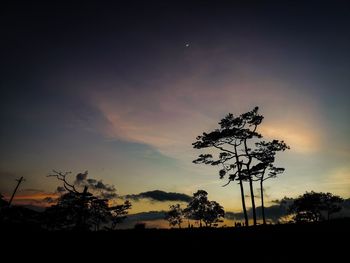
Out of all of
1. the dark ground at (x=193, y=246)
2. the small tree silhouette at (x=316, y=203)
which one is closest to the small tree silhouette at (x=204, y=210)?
the small tree silhouette at (x=316, y=203)

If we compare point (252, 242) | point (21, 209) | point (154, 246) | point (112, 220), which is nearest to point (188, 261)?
point (154, 246)

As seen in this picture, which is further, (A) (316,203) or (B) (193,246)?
(A) (316,203)

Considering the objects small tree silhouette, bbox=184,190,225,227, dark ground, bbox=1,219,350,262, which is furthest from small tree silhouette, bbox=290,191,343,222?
dark ground, bbox=1,219,350,262

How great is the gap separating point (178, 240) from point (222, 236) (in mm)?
2385

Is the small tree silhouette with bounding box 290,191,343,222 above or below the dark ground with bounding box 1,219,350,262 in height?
above

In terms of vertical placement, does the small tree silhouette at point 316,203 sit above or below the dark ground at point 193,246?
above

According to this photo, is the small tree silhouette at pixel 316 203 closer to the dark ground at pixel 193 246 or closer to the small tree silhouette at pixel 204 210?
the small tree silhouette at pixel 204 210

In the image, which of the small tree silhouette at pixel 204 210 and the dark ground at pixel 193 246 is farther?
the small tree silhouette at pixel 204 210

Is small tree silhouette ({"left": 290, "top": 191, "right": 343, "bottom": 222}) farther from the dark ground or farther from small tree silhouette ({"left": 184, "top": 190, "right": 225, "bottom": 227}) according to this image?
the dark ground

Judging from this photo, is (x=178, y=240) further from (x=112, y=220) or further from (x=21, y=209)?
(x=112, y=220)

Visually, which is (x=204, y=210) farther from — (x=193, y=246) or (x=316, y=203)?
(x=193, y=246)

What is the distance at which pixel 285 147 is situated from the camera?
33906 millimetres

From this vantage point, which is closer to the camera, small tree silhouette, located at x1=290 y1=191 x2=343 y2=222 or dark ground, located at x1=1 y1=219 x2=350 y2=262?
dark ground, located at x1=1 y1=219 x2=350 y2=262

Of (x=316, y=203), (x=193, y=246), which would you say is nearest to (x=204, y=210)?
(x=316, y=203)
